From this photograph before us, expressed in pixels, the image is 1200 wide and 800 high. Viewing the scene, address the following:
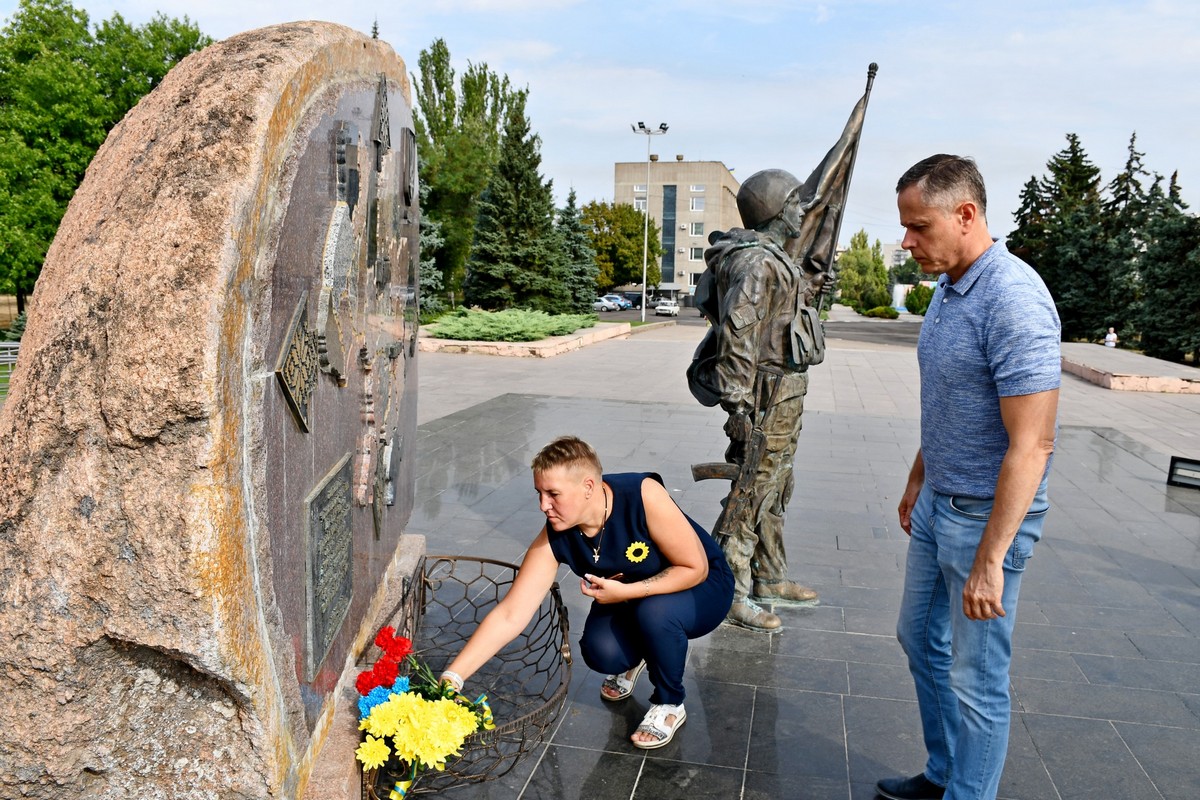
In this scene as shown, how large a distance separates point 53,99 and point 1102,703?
2776cm

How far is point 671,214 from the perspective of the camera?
78062 millimetres

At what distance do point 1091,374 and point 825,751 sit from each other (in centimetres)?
1589

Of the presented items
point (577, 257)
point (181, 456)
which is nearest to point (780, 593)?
point (181, 456)

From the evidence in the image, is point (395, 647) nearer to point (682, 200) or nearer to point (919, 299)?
point (919, 299)

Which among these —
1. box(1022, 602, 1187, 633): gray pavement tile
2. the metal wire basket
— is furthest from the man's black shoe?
box(1022, 602, 1187, 633): gray pavement tile

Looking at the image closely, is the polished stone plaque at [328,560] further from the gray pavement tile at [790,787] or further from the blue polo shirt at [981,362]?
the blue polo shirt at [981,362]

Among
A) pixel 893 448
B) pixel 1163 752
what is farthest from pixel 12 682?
pixel 893 448

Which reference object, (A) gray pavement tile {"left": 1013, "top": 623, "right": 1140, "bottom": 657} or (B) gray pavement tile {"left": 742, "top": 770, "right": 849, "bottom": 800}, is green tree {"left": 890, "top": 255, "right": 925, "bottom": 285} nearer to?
(A) gray pavement tile {"left": 1013, "top": 623, "right": 1140, "bottom": 657}

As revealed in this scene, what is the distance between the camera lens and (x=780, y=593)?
15.9ft

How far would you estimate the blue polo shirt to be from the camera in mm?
2400

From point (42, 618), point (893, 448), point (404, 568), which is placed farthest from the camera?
point (893, 448)

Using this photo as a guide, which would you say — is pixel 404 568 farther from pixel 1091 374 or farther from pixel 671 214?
pixel 671 214

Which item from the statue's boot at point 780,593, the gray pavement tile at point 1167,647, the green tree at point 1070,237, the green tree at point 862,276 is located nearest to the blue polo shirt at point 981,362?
the statue's boot at point 780,593

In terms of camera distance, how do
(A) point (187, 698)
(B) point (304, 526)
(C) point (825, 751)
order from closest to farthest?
1. (A) point (187, 698)
2. (B) point (304, 526)
3. (C) point (825, 751)
